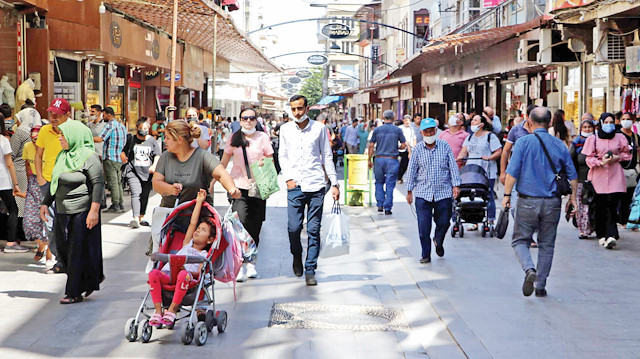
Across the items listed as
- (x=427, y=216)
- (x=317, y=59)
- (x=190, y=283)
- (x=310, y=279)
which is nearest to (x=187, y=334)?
(x=190, y=283)

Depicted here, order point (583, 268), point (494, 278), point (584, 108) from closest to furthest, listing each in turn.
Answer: point (494, 278) → point (583, 268) → point (584, 108)

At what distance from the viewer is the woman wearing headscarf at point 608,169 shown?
1148 cm

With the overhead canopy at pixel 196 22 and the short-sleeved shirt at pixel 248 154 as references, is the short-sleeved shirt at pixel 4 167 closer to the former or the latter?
the short-sleeved shirt at pixel 248 154

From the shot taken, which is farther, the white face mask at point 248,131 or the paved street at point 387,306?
the white face mask at point 248,131

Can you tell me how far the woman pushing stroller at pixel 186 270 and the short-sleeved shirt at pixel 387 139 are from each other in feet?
29.5

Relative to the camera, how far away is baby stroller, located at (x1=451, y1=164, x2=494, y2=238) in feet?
40.5

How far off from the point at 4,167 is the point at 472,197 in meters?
5.97

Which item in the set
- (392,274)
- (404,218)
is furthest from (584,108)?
(392,274)

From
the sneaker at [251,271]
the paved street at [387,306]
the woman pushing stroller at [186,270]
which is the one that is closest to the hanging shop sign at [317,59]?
the paved street at [387,306]

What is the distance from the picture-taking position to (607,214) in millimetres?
11516

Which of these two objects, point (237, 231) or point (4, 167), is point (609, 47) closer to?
point (4, 167)

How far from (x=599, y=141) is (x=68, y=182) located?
22.1 ft

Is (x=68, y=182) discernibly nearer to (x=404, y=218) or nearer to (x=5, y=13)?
(x=404, y=218)

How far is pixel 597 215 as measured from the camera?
11.8m
